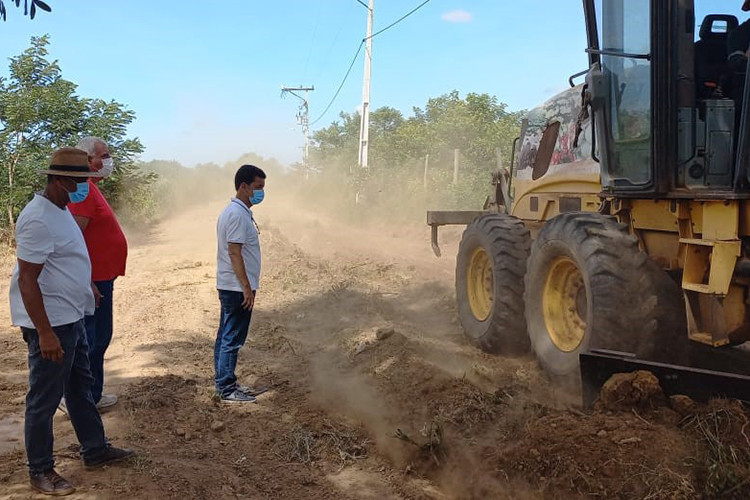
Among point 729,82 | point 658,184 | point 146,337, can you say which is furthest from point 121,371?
point 729,82

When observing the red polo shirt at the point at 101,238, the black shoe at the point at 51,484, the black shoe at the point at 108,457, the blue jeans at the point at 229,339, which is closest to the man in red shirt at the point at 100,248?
the red polo shirt at the point at 101,238

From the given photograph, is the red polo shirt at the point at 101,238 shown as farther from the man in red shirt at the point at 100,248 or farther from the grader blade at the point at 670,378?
the grader blade at the point at 670,378

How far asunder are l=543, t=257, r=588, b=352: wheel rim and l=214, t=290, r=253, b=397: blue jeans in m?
2.33

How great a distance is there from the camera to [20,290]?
3221mm

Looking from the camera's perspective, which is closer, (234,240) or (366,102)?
(234,240)

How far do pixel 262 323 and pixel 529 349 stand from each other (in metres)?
3.32

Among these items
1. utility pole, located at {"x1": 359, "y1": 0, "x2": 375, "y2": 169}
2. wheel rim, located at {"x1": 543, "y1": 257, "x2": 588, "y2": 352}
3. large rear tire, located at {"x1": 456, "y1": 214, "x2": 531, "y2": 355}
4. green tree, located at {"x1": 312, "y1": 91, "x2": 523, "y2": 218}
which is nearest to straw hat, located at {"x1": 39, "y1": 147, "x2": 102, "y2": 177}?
wheel rim, located at {"x1": 543, "y1": 257, "x2": 588, "y2": 352}

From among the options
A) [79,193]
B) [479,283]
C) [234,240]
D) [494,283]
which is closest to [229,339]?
[234,240]

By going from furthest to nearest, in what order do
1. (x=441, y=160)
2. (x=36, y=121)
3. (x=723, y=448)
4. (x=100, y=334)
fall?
(x=441, y=160) < (x=36, y=121) < (x=100, y=334) < (x=723, y=448)

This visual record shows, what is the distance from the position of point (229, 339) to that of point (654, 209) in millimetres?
3142

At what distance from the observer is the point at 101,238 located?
458 centimetres

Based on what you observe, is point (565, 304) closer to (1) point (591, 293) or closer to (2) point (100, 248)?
(1) point (591, 293)

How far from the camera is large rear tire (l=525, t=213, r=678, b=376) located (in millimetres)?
4043

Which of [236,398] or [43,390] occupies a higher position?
[43,390]
